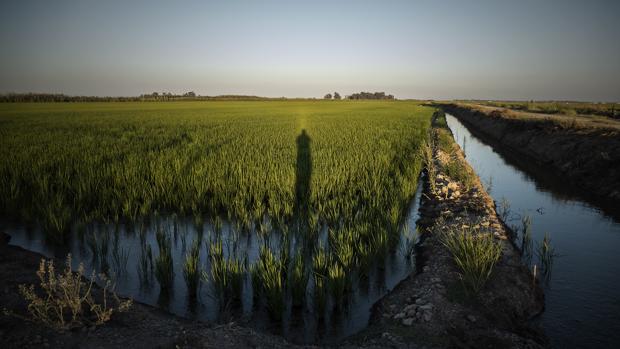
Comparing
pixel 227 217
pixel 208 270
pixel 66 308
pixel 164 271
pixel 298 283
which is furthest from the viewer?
pixel 227 217

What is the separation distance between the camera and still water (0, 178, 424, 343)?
3.84 m

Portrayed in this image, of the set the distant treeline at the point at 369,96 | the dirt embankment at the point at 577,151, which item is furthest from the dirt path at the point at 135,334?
the distant treeline at the point at 369,96

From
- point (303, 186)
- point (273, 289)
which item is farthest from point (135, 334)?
point (303, 186)

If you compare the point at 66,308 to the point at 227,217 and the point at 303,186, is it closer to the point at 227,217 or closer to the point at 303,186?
the point at 227,217

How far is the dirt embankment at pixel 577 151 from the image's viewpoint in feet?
33.1

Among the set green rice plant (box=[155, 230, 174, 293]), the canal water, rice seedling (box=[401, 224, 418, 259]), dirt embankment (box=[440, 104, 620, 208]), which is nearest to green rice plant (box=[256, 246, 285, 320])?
green rice plant (box=[155, 230, 174, 293])

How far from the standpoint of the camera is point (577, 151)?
502 inches

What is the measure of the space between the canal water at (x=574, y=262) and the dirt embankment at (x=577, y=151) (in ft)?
2.66

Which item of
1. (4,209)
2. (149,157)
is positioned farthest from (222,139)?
(4,209)

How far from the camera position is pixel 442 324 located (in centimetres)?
355

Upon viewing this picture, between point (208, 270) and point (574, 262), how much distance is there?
5.58 meters

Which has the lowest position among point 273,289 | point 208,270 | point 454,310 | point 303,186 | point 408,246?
point 208,270

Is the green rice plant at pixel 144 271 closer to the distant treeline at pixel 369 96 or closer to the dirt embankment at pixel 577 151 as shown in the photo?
the dirt embankment at pixel 577 151

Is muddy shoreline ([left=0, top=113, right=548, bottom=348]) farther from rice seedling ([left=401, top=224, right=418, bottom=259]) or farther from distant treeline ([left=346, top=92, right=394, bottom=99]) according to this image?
distant treeline ([left=346, top=92, right=394, bottom=99])
